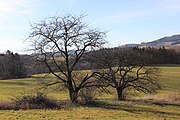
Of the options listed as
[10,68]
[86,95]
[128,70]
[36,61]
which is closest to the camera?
[86,95]

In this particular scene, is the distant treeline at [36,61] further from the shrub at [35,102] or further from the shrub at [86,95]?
the shrub at [35,102]

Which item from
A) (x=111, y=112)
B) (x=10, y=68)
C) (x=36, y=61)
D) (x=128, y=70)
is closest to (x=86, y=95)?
(x=36, y=61)

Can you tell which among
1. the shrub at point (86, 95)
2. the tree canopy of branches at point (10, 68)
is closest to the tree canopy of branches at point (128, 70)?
the shrub at point (86, 95)

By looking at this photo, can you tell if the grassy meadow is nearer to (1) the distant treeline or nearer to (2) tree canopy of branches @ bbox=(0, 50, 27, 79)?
(1) the distant treeline

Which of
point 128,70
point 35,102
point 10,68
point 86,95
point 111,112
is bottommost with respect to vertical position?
point 111,112

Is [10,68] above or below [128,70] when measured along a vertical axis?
above

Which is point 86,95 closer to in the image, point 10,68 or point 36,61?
point 36,61

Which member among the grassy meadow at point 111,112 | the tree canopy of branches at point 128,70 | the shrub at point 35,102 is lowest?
the grassy meadow at point 111,112

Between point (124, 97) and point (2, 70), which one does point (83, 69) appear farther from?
point (2, 70)

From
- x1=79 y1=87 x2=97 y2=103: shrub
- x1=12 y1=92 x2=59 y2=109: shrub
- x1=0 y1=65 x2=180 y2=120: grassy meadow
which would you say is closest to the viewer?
x1=0 y1=65 x2=180 y2=120: grassy meadow

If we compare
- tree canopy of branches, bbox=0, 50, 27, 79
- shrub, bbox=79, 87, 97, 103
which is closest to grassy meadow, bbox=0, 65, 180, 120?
shrub, bbox=79, 87, 97, 103

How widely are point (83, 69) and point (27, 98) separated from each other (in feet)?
28.6

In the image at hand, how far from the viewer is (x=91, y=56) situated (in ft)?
109

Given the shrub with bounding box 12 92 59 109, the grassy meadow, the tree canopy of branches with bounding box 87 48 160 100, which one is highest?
the tree canopy of branches with bounding box 87 48 160 100
